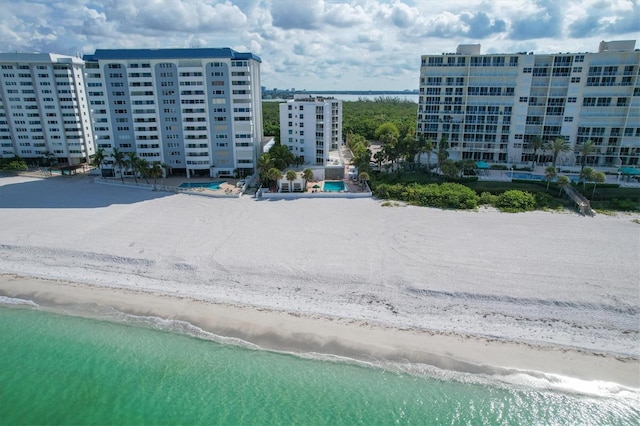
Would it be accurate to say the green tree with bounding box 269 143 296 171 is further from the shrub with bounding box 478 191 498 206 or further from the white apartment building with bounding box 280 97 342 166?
the shrub with bounding box 478 191 498 206

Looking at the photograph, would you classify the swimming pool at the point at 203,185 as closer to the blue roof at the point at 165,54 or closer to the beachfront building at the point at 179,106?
the beachfront building at the point at 179,106

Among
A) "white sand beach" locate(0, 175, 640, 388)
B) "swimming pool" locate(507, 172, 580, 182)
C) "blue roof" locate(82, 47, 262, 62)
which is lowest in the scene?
"white sand beach" locate(0, 175, 640, 388)

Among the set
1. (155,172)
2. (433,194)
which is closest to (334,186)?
(433,194)

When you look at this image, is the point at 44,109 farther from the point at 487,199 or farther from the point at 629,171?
the point at 629,171

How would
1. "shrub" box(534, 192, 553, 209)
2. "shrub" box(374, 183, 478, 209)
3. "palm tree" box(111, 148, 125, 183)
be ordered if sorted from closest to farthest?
"shrub" box(534, 192, 553, 209)
"shrub" box(374, 183, 478, 209)
"palm tree" box(111, 148, 125, 183)

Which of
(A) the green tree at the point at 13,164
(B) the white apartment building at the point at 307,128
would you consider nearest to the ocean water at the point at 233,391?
(B) the white apartment building at the point at 307,128

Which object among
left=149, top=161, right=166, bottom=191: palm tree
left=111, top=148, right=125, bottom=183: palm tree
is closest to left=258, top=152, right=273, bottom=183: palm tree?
left=149, top=161, right=166, bottom=191: palm tree

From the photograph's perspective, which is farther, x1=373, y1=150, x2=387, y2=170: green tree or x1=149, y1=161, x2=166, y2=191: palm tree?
x1=373, y1=150, x2=387, y2=170: green tree
